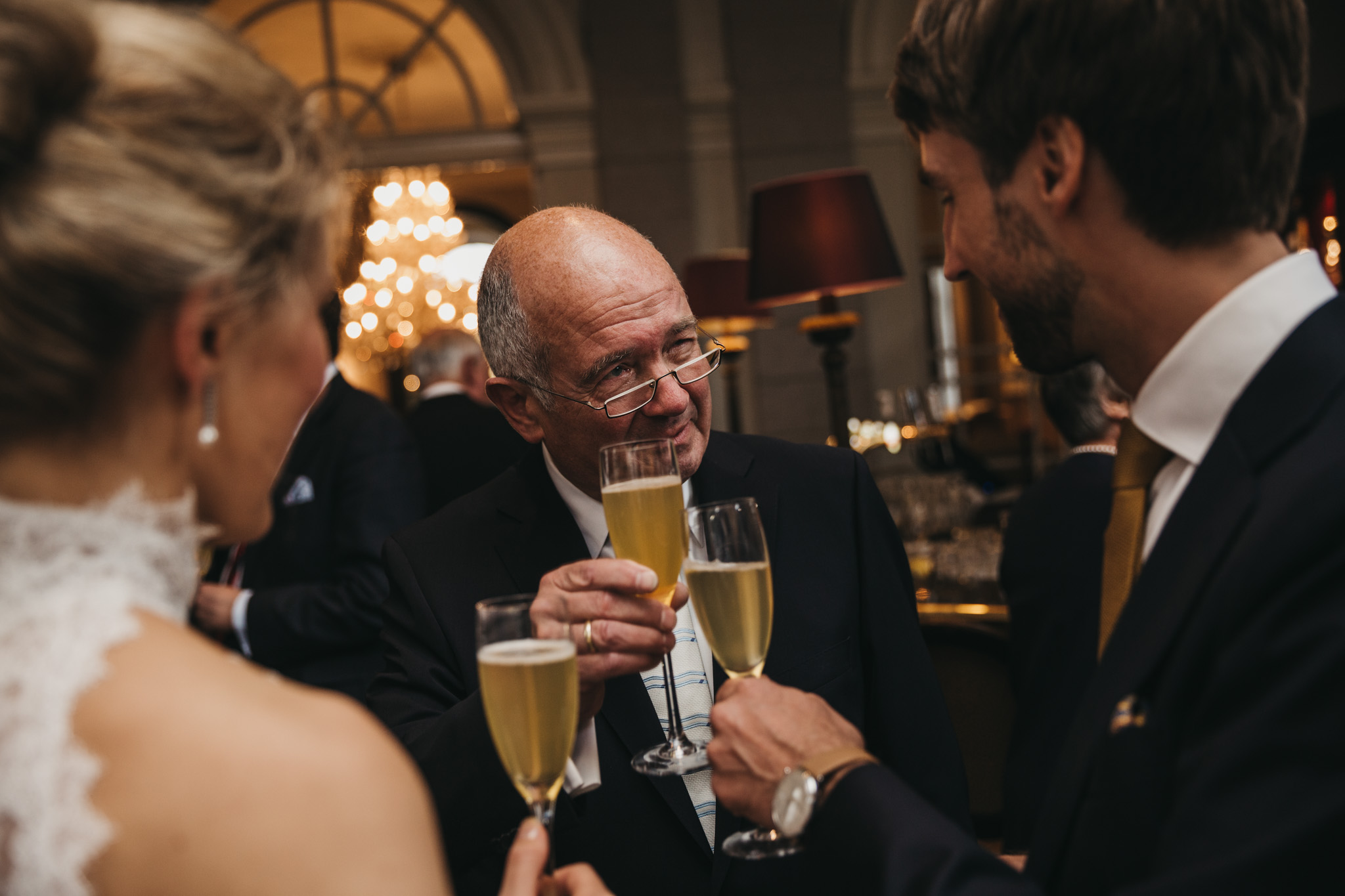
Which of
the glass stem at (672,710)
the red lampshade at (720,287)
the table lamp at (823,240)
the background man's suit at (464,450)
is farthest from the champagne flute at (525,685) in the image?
the red lampshade at (720,287)

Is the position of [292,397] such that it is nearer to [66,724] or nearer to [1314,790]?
[66,724]

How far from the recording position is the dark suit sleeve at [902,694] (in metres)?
1.64

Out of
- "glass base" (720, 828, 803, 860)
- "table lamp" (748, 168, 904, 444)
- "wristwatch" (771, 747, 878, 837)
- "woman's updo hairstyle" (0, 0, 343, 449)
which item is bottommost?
"glass base" (720, 828, 803, 860)

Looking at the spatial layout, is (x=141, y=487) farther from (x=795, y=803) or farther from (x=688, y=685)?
(x=688, y=685)

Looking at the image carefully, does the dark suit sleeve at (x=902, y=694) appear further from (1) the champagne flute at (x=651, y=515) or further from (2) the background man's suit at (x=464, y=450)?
(2) the background man's suit at (x=464, y=450)

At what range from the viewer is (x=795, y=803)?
1.10 m

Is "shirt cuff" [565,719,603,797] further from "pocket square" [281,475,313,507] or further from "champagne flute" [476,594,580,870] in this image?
"pocket square" [281,475,313,507]

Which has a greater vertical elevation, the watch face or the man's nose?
the man's nose

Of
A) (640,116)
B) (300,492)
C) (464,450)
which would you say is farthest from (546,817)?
(640,116)

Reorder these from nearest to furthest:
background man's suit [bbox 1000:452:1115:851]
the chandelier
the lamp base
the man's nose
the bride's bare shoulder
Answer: the bride's bare shoulder → the man's nose → background man's suit [bbox 1000:452:1115:851] → the lamp base → the chandelier

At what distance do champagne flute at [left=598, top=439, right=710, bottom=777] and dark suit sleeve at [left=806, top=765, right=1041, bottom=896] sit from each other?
255 mm

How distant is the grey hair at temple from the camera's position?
1.80m

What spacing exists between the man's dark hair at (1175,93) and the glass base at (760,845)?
2.41ft

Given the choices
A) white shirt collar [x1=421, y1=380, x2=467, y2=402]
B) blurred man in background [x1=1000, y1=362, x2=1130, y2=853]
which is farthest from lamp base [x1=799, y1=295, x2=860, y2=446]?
white shirt collar [x1=421, y1=380, x2=467, y2=402]
